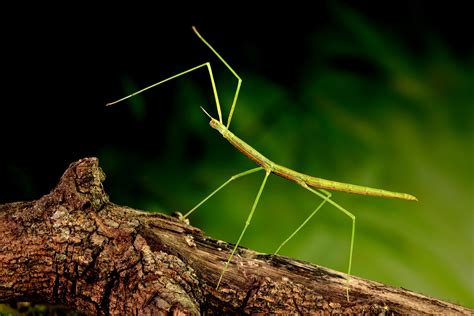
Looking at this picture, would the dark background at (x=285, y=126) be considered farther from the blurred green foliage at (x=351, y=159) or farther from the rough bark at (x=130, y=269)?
the rough bark at (x=130, y=269)

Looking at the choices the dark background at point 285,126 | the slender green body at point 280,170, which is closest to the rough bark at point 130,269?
the slender green body at point 280,170

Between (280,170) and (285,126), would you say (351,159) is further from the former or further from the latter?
(280,170)

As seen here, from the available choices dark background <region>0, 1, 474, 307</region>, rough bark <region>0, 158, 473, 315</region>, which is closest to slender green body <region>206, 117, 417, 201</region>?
rough bark <region>0, 158, 473, 315</region>

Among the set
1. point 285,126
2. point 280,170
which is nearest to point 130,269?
point 280,170

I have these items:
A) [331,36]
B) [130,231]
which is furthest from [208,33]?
[130,231]

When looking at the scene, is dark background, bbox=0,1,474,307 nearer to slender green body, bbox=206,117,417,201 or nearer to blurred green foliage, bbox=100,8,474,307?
blurred green foliage, bbox=100,8,474,307

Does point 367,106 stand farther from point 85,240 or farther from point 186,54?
point 85,240
